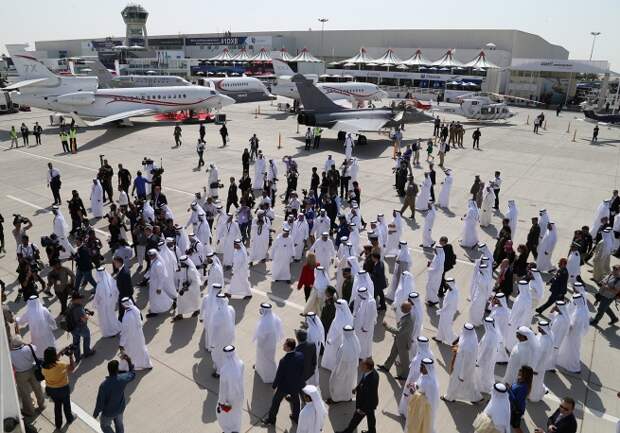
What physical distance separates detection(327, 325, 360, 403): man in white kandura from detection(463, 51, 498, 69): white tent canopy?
62699mm

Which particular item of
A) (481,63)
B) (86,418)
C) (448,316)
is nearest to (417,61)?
(481,63)

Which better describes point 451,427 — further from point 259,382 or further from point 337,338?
point 259,382

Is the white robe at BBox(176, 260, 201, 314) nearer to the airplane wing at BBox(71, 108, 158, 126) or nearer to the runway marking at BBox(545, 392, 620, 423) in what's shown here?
the runway marking at BBox(545, 392, 620, 423)

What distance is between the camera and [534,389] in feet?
23.4

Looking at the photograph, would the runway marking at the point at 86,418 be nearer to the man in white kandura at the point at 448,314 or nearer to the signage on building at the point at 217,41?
the man in white kandura at the point at 448,314

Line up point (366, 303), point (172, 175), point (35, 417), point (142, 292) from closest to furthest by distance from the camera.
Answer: point (35, 417), point (366, 303), point (142, 292), point (172, 175)

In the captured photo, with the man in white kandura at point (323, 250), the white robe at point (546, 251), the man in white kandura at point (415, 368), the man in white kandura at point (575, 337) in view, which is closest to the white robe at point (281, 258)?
the man in white kandura at point (323, 250)

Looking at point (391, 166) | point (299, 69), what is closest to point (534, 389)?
point (391, 166)

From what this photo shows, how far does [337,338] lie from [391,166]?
1691 cm

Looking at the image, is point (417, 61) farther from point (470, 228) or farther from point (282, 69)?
point (470, 228)

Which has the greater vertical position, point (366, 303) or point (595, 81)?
point (595, 81)

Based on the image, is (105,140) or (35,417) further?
(105,140)

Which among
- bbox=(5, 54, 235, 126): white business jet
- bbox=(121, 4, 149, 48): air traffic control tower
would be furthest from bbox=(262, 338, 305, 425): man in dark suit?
bbox=(121, 4, 149, 48): air traffic control tower

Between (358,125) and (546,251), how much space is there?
55.2 feet
